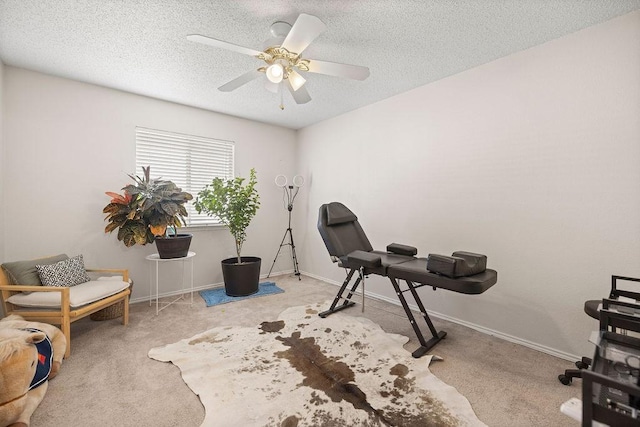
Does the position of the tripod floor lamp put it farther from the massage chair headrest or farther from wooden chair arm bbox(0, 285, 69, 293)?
wooden chair arm bbox(0, 285, 69, 293)

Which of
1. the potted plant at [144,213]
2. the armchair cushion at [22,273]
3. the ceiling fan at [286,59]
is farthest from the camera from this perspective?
the potted plant at [144,213]

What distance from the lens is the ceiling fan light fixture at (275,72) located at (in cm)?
211

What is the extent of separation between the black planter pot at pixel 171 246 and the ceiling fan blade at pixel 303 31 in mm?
2363

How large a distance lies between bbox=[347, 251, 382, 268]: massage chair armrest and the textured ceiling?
6.04 feet

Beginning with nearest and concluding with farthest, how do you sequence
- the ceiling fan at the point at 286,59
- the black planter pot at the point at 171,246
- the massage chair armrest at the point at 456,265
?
the ceiling fan at the point at 286,59
the massage chair armrest at the point at 456,265
the black planter pot at the point at 171,246

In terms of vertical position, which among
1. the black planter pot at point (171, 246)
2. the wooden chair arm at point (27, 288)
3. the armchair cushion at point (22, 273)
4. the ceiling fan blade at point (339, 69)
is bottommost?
the wooden chair arm at point (27, 288)

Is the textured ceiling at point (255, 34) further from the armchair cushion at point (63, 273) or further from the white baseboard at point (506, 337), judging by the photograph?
the white baseboard at point (506, 337)

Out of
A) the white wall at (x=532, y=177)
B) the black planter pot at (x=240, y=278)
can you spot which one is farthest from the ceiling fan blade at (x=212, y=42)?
the black planter pot at (x=240, y=278)

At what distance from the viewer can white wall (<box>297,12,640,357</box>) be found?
2062 mm

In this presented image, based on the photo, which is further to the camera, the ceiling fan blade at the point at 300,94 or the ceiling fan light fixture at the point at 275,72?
the ceiling fan blade at the point at 300,94

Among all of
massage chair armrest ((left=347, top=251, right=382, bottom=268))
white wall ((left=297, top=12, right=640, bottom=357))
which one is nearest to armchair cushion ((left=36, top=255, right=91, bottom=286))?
massage chair armrest ((left=347, top=251, right=382, bottom=268))

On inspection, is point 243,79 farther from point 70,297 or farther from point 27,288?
point 27,288

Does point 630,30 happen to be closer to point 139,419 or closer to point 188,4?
point 188,4


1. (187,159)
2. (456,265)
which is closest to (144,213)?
(187,159)
